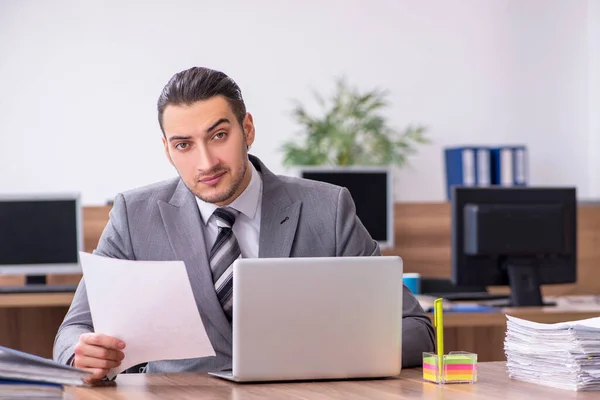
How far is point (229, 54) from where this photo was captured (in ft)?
21.9

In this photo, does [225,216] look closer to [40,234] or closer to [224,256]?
[224,256]

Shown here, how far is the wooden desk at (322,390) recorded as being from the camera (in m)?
1.58

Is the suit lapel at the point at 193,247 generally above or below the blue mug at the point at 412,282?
above

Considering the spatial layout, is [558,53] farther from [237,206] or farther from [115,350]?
[115,350]

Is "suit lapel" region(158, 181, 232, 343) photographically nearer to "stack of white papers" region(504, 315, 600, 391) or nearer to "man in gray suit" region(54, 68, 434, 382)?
"man in gray suit" region(54, 68, 434, 382)

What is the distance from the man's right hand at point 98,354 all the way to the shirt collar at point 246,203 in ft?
1.79

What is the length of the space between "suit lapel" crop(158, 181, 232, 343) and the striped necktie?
0.08 ft

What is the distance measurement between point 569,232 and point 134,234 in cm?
230

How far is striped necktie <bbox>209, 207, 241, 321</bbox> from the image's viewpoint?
2.07 m

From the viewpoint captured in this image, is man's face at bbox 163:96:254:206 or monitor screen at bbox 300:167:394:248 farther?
monitor screen at bbox 300:167:394:248

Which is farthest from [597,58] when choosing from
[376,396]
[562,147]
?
[376,396]

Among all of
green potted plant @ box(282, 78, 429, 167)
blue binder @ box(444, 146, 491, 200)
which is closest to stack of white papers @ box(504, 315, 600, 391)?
green potted plant @ box(282, 78, 429, 167)

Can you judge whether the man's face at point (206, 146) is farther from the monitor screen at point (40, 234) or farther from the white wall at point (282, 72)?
the white wall at point (282, 72)

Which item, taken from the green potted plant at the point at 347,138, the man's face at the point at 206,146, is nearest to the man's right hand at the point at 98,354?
the man's face at the point at 206,146
